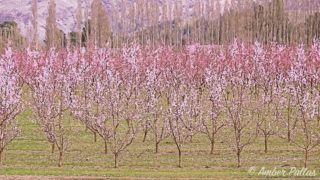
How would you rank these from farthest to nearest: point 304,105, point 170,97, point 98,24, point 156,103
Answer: point 98,24, point 170,97, point 156,103, point 304,105

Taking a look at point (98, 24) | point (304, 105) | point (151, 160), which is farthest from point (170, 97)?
point (98, 24)

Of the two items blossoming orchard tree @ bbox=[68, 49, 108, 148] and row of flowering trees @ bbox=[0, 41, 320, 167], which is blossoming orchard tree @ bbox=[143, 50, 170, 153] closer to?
row of flowering trees @ bbox=[0, 41, 320, 167]

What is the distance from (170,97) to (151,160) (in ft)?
56.3

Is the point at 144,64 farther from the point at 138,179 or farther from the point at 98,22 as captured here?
the point at 98,22

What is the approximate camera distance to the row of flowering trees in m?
26.7

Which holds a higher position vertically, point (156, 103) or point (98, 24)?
point (98, 24)

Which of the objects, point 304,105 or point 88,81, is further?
point 88,81

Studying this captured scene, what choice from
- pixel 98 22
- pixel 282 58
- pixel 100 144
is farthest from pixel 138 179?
pixel 98 22

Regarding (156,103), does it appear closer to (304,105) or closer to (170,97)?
(304,105)

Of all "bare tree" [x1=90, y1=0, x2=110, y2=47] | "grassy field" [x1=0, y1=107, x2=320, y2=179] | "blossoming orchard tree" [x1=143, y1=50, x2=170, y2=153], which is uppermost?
"bare tree" [x1=90, y1=0, x2=110, y2=47]

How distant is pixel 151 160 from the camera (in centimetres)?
2606

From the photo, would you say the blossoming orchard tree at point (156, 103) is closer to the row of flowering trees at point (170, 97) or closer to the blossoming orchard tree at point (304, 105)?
the row of flowering trees at point (170, 97)

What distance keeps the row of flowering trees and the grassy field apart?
69 centimetres

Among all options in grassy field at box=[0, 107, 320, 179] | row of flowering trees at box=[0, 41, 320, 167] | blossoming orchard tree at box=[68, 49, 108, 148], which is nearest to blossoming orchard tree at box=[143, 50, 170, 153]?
row of flowering trees at box=[0, 41, 320, 167]
